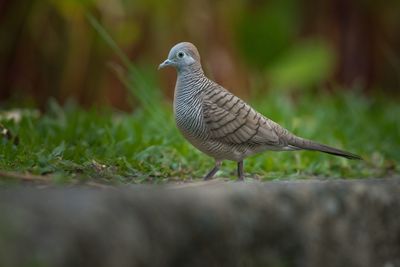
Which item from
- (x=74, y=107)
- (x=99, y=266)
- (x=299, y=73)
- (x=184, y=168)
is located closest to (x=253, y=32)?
(x=299, y=73)

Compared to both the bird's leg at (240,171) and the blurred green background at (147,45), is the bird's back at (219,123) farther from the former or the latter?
the blurred green background at (147,45)

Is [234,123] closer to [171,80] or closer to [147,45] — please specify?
[147,45]

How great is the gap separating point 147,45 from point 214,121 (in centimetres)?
497

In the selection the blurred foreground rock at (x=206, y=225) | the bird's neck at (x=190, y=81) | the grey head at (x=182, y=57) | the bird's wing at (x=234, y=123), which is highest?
the grey head at (x=182, y=57)

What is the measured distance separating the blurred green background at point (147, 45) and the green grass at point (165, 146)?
152 centimetres

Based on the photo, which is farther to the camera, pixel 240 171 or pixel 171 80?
pixel 171 80

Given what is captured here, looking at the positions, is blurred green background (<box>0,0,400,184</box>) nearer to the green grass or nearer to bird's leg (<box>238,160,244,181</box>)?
the green grass

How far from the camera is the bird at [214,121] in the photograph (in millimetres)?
4195

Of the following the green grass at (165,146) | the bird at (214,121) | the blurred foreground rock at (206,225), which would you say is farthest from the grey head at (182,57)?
→ the blurred foreground rock at (206,225)

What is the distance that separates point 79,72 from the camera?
8.82 metres

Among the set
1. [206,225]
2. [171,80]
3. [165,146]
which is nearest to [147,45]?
[171,80]

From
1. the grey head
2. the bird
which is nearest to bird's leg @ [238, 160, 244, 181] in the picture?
the bird

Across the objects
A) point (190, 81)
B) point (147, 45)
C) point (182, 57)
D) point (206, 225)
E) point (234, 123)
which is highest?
point (147, 45)

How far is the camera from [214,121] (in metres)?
4.22
